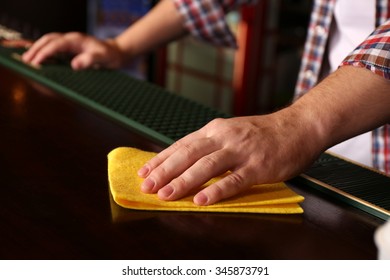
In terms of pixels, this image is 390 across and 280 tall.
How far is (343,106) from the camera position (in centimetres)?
102

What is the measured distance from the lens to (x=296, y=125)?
3.23 ft

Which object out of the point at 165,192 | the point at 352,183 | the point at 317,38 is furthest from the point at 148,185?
the point at 317,38

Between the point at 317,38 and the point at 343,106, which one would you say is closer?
the point at 343,106

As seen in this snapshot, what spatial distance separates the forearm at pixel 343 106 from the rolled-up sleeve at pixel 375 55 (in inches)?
0.4

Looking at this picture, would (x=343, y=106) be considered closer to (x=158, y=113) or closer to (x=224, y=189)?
(x=224, y=189)

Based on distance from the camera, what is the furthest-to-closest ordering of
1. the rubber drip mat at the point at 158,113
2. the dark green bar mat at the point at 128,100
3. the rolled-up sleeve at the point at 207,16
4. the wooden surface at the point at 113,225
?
the rolled-up sleeve at the point at 207,16, the dark green bar mat at the point at 128,100, the rubber drip mat at the point at 158,113, the wooden surface at the point at 113,225

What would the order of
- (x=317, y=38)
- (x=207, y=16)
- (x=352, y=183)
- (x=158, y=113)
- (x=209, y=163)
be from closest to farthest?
1. (x=209, y=163)
2. (x=352, y=183)
3. (x=158, y=113)
4. (x=317, y=38)
5. (x=207, y=16)

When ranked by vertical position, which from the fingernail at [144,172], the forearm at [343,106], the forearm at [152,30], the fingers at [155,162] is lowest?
the fingernail at [144,172]

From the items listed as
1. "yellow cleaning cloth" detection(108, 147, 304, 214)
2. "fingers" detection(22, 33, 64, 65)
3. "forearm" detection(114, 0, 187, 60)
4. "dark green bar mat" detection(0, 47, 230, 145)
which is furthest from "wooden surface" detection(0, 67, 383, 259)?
"forearm" detection(114, 0, 187, 60)

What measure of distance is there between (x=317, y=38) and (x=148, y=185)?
100 cm

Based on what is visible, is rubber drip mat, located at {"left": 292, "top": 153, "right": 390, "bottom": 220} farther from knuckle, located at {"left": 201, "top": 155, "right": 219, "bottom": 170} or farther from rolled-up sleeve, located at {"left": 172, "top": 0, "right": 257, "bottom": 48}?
rolled-up sleeve, located at {"left": 172, "top": 0, "right": 257, "bottom": 48}

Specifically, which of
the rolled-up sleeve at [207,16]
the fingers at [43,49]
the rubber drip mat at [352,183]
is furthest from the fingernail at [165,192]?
the rolled-up sleeve at [207,16]

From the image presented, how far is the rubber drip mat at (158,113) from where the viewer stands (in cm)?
98

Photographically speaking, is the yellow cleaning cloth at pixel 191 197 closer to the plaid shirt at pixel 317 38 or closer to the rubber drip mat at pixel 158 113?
the rubber drip mat at pixel 158 113
